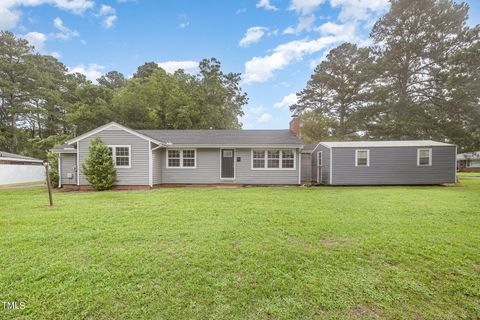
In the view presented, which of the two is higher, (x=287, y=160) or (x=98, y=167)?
(x=287, y=160)

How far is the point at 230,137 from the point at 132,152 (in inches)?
219

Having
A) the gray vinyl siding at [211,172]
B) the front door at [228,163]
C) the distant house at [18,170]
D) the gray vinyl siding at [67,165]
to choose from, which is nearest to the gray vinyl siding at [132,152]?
the gray vinyl siding at [67,165]

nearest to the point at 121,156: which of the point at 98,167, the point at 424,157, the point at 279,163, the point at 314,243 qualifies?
the point at 98,167

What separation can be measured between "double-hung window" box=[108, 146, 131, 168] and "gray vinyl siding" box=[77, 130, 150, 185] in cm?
19

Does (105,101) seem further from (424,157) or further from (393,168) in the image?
(424,157)

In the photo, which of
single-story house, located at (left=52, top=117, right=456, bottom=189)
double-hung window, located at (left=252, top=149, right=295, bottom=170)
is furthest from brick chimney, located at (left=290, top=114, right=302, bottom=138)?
double-hung window, located at (left=252, top=149, right=295, bottom=170)

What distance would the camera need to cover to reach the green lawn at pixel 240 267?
2297 mm

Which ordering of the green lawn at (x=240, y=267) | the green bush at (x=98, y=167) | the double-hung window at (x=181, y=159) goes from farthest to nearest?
the double-hung window at (x=181, y=159)
the green bush at (x=98, y=167)
the green lawn at (x=240, y=267)

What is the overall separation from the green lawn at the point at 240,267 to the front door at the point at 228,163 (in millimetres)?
7736

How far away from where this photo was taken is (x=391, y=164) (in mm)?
13234

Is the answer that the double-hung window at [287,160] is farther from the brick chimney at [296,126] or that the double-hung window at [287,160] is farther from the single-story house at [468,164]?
the single-story house at [468,164]

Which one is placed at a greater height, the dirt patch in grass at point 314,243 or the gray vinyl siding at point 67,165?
the gray vinyl siding at point 67,165

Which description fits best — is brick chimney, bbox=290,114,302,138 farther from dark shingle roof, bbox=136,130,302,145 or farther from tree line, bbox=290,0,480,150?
tree line, bbox=290,0,480,150

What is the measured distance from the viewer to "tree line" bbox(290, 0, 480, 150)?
59.6 ft
